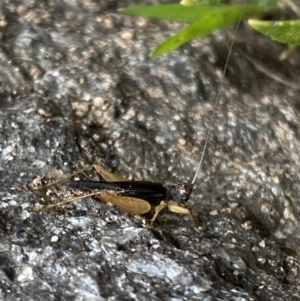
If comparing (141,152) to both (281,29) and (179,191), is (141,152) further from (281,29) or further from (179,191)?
(281,29)

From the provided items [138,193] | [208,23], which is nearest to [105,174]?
[138,193]

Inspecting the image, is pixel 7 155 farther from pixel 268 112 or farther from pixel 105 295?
pixel 268 112

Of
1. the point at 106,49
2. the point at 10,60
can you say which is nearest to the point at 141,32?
the point at 106,49

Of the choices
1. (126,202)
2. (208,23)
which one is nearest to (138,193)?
(126,202)

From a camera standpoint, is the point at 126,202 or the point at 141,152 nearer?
the point at 126,202

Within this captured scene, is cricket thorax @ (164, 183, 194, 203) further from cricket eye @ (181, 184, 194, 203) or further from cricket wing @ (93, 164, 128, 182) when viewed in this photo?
cricket wing @ (93, 164, 128, 182)

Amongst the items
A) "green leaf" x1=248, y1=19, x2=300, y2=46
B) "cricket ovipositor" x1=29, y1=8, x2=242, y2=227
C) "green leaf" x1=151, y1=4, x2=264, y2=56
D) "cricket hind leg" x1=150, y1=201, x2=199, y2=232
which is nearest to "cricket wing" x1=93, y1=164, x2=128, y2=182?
"cricket ovipositor" x1=29, y1=8, x2=242, y2=227

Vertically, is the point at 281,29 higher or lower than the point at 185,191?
higher

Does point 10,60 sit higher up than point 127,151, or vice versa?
point 10,60

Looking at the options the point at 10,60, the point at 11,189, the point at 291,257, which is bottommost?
the point at 291,257
